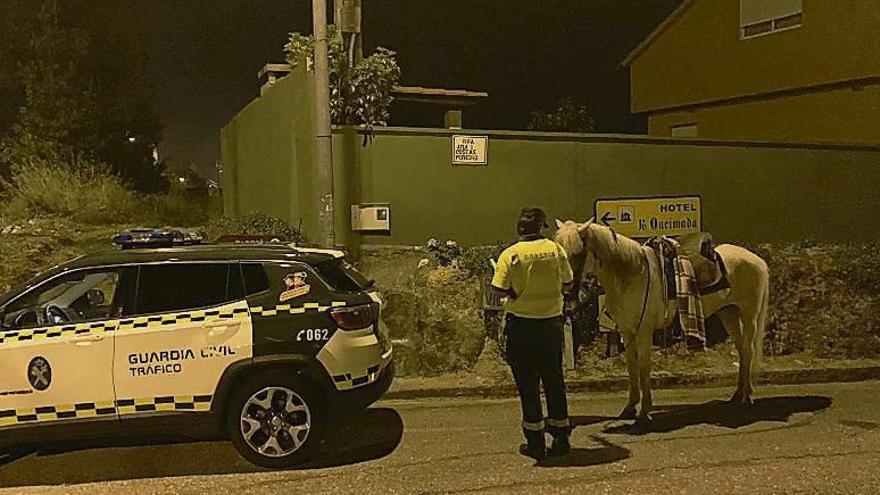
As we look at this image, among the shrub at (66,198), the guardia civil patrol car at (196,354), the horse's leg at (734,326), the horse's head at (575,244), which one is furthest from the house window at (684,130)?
the guardia civil patrol car at (196,354)

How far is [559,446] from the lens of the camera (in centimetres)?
652

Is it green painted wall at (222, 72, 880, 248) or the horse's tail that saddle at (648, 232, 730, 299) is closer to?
the horse's tail

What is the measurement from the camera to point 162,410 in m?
6.25

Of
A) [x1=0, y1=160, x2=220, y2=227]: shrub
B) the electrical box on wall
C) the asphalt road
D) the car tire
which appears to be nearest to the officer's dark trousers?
the asphalt road

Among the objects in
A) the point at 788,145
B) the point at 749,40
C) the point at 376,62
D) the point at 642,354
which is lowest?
the point at 642,354

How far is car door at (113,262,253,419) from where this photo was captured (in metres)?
6.21

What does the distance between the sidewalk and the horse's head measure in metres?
2.26

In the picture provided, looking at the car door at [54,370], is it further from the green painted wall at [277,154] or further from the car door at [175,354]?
the green painted wall at [277,154]

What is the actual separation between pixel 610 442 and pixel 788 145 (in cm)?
799

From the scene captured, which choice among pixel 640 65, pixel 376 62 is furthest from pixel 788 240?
pixel 640 65

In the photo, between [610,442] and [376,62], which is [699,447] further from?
[376,62]

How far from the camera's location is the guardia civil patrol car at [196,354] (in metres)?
6.20

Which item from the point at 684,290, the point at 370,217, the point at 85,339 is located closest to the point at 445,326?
the point at 370,217

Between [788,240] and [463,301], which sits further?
[788,240]
